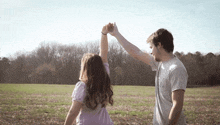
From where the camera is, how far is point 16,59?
70.9 meters

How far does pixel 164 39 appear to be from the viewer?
2.15m

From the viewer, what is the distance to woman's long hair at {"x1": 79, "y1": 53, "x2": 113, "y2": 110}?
84.8 inches

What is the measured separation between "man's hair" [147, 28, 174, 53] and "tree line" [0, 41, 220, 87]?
183 ft

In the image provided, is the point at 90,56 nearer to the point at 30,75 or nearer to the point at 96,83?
the point at 96,83

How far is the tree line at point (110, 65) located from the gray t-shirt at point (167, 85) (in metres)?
55.8

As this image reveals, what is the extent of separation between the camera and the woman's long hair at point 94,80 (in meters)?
2.15

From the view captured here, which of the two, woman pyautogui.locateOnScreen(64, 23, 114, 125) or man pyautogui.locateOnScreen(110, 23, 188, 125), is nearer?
man pyautogui.locateOnScreen(110, 23, 188, 125)

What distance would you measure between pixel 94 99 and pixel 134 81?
57118 millimetres

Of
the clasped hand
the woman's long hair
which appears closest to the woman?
the woman's long hair

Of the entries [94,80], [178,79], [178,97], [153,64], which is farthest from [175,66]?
[94,80]

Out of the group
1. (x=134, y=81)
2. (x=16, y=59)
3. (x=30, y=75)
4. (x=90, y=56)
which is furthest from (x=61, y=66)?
(x=90, y=56)

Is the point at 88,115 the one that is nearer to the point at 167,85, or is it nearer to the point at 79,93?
the point at 79,93

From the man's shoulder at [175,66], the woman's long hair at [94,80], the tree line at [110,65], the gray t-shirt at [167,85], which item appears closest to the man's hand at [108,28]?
the woman's long hair at [94,80]

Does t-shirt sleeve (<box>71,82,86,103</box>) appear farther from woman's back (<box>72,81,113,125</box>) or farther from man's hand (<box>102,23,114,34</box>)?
man's hand (<box>102,23,114,34</box>)
